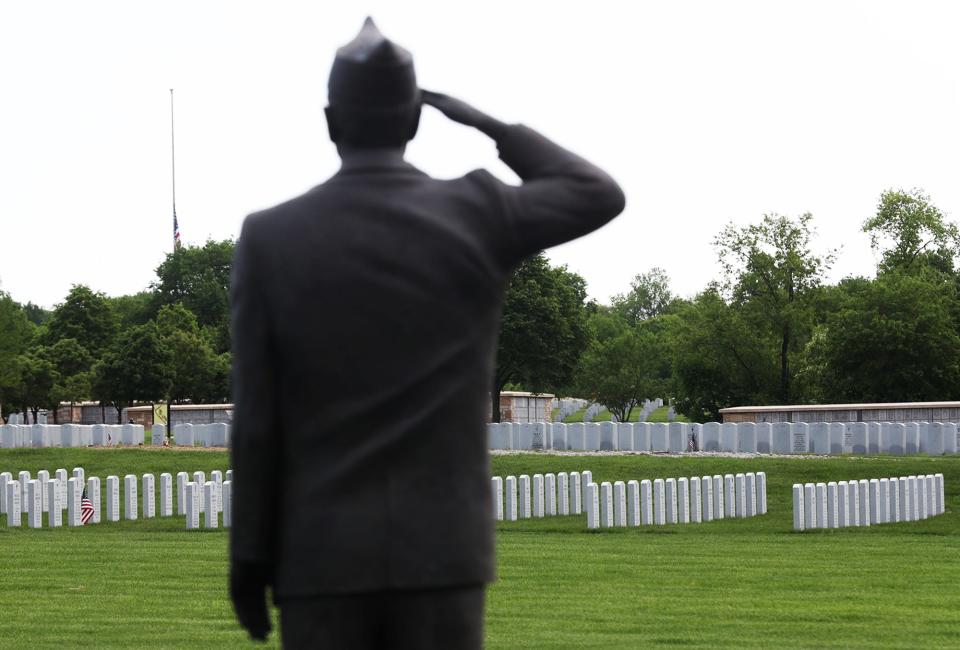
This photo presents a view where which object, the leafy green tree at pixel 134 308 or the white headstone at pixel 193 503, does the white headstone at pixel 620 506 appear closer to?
the white headstone at pixel 193 503

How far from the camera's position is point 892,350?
165 feet

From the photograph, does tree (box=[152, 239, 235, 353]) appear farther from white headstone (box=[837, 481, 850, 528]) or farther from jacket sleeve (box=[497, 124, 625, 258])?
jacket sleeve (box=[497, 124, 625, 258])

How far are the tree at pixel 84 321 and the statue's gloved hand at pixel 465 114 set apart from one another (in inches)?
3130

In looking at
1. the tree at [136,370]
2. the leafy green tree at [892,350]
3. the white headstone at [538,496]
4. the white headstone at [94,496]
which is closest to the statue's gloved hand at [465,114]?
the white headstone at [538,496]

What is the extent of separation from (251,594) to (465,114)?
1.28m

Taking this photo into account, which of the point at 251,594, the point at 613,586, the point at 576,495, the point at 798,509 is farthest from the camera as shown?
the point at 576,495

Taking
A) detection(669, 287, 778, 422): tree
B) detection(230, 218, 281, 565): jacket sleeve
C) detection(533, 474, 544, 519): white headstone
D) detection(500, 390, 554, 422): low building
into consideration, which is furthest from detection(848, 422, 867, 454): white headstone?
detection(230, 218, 281, 565): jacket sleeve

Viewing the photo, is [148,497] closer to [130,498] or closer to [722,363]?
[130,498]

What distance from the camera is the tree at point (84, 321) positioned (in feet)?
267

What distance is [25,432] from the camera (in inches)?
1563

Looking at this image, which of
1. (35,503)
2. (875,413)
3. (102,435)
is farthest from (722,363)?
(35,503)

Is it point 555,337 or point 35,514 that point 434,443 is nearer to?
point 35,514

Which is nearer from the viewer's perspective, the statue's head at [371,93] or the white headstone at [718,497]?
the statue's head at [371,93]

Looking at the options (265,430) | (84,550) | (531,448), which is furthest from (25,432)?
(265,430)
